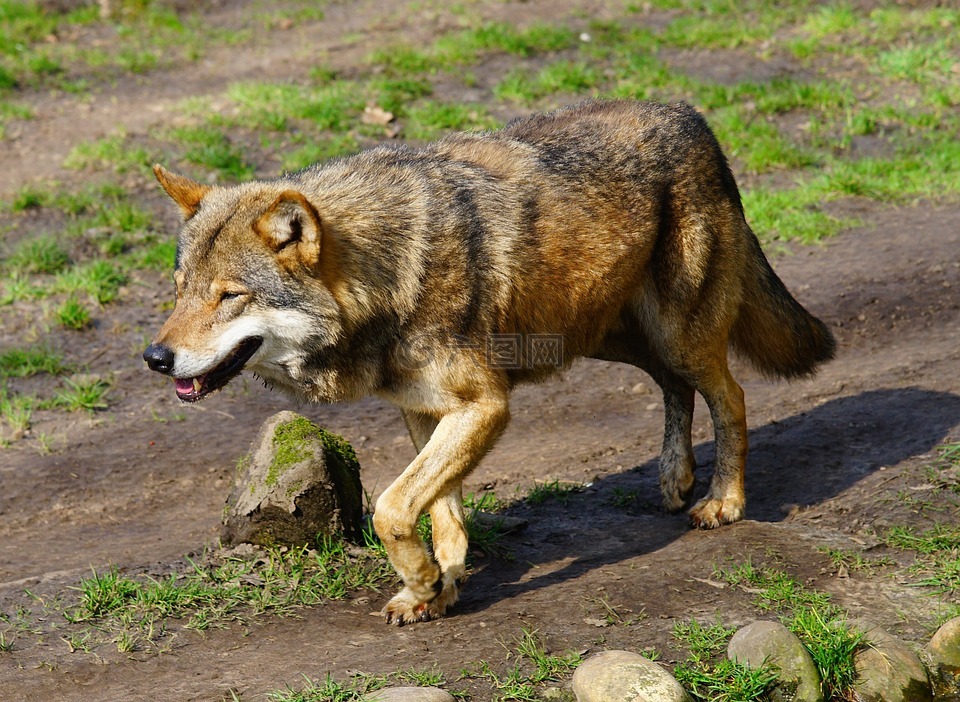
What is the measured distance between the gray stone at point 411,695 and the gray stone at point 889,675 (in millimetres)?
1733

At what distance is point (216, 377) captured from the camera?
476 cm

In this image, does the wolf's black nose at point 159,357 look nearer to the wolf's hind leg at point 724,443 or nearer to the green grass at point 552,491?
the green grass at point 552,491

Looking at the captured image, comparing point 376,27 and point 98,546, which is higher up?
point 376,27

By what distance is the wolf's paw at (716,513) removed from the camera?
242 inches

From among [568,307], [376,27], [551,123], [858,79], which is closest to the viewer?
[568,307]

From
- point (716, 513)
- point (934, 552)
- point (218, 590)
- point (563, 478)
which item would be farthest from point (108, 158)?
point (934, 552)

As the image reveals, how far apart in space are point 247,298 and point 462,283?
3.29 ft

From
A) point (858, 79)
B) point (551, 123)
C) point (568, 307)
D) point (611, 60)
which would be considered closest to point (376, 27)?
point (611, 60)

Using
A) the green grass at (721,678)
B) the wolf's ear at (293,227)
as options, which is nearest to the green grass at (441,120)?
the wolf's ear at (293,227)

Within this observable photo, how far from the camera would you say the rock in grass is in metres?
5.60

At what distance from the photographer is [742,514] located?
6203mm

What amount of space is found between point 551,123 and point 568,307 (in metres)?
1.16

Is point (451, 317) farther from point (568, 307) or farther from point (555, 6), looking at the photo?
point (555, 6)

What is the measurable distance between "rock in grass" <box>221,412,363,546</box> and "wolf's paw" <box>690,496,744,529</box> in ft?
6.41
